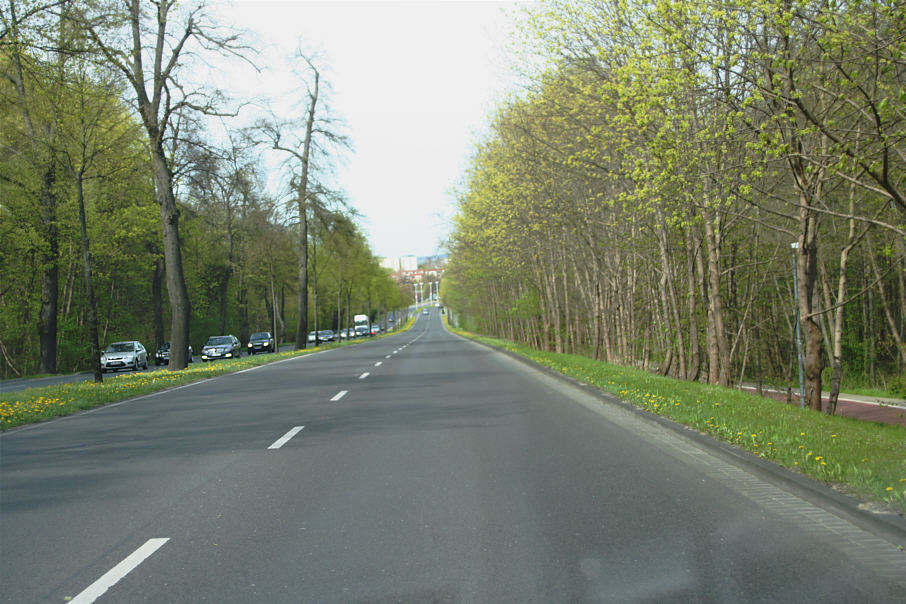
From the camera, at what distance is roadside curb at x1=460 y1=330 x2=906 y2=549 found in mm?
5066

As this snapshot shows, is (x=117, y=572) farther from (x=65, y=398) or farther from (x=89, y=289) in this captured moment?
(x=89, y=289)

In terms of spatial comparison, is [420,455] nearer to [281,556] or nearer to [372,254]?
[281,556]

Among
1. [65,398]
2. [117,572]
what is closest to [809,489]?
[117,572]

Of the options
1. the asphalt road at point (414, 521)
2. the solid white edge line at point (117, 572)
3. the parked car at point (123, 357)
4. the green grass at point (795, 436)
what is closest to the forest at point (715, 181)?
the green grass at point (795, 436)

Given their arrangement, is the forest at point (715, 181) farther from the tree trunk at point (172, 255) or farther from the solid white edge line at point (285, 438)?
the tree trunk at point (172, 255)

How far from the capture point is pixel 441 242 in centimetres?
4522

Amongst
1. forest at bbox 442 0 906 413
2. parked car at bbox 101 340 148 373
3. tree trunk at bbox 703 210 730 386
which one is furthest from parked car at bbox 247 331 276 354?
tree trunk at bbox 703 210 730 386

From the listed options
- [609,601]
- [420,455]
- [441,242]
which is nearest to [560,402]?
[420,455]

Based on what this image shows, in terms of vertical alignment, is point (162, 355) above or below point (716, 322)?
below

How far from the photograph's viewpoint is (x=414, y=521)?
18.7ft

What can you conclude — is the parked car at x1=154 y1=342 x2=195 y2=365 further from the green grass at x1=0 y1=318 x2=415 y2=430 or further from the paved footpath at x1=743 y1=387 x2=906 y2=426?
the paved footpath at x1=743 y1=387 x2=906 y2=426

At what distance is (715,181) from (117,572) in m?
10.2

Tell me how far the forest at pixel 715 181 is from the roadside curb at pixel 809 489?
311 centimetres

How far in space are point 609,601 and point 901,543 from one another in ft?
7.13
